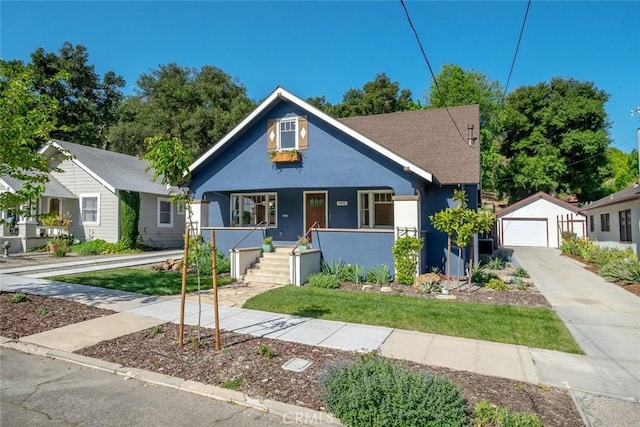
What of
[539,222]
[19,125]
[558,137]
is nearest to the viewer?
[19,125]

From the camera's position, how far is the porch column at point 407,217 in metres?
10.7

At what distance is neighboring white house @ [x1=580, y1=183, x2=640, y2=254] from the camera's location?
51.3 feet

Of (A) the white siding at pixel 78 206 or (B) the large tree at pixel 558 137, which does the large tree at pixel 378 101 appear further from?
(A) the white siding at pixel 78 206

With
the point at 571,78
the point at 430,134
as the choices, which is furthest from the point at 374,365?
the point at 571,78

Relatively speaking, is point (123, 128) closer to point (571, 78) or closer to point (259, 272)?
point (259, 272)

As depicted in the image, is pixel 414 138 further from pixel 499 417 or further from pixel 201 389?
pixel 201 389

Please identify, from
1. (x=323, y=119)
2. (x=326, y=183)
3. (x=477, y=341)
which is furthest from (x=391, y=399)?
(x=323, y=119)

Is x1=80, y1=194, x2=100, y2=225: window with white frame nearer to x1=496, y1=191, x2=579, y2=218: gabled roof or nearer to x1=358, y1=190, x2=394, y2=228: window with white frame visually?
x1=358, y1=190, x2=394, y2=228: window with white frame

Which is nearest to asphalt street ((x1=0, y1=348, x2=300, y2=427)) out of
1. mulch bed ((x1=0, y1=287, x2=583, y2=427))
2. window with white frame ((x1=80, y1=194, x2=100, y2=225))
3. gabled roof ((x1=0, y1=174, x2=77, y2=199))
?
mulch bed ((x1=0, y1=287, x2=583, y2=427))

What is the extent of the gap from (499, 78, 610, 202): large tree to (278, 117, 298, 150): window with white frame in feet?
99.3

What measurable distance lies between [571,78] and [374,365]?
41693 millimetres

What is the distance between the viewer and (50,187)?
61.7 feet

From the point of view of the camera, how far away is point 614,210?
19344 millimetres

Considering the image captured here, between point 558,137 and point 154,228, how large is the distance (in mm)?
35748
